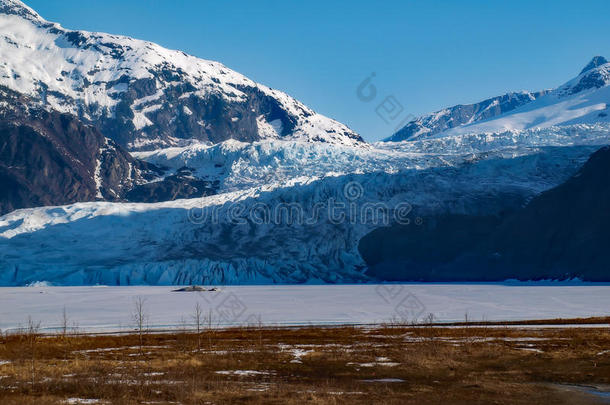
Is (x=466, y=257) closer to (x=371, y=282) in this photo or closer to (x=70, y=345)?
(x=371, y=282)

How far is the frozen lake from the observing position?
6125 cm

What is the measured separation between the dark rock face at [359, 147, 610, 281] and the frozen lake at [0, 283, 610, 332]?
26.6 metres

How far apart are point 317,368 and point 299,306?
46.4 meters

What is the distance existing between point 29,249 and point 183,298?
2457 inches

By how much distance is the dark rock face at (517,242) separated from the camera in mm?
121938

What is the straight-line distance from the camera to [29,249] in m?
137

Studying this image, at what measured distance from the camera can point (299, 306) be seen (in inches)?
3029

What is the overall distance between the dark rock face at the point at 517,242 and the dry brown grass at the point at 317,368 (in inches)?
3184

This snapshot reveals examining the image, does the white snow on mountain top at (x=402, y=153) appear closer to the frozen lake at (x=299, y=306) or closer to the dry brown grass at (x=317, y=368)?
the frozen lake at (x=299, y=306)

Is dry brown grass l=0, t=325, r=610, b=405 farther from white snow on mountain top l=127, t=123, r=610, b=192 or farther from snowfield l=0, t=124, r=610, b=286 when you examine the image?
white snow on mountain top l=127, t=123, r=610, b=192

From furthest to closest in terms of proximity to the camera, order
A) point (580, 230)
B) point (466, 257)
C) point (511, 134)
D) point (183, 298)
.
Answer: point (511, 134), point (466, 257), point (580, 230), point (183, 298)

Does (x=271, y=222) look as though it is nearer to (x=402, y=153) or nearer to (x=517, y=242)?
(x=402, y=153)

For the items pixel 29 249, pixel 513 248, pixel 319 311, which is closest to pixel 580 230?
→ pixel 513 248

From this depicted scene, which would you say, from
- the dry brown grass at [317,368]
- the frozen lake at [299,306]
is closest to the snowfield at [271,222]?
the frozen lake at [299,306]
